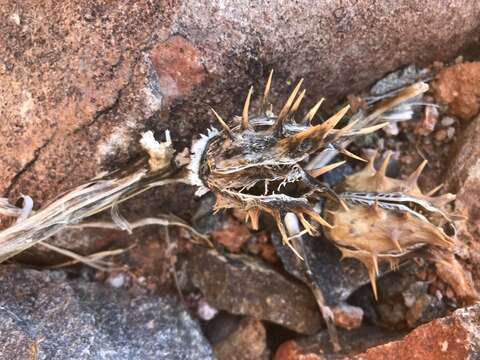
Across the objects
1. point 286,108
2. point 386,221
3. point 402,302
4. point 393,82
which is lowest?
point 402,302

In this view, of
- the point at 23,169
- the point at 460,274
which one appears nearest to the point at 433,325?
the point at 460,274

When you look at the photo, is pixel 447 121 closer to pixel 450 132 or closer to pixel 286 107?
pixel 450 132

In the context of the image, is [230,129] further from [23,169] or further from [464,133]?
[464,133]

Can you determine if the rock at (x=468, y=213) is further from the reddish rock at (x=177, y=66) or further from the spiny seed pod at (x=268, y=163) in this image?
the reddish rock at (x=177, y=66)

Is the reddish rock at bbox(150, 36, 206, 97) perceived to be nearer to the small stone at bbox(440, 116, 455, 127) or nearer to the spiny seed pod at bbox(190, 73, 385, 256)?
the spiny seed pod at bbox(190, 73, 385, 256)

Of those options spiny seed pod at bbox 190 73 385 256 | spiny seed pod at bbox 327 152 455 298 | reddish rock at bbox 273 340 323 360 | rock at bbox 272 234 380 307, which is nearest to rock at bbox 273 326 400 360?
reddish rock at bbox 273 340 323 360

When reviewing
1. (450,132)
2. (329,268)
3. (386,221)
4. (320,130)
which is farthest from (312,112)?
(450,132)
